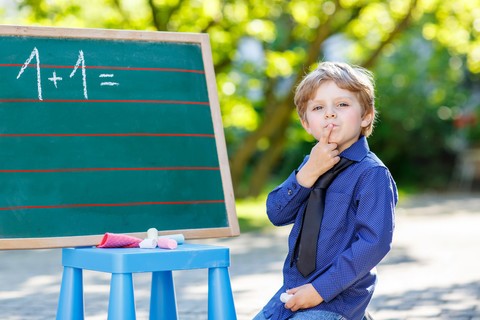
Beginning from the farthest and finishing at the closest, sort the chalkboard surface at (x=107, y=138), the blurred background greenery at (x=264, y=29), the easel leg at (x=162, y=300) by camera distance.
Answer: the blurred background greenery at (x=264, y=29), the easel leg at (x=162, y=300), the chalkboard surface at (x=107, y=138)

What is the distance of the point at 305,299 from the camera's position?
3.20m

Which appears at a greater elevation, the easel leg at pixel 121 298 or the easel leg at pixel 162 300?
the easel leg at pixel 162 300

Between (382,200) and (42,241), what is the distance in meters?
1.50

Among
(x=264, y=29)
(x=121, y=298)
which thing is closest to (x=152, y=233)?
(x=121, y=298)

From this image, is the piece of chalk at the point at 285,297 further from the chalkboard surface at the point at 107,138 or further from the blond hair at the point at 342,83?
the chalkboard surface at the point at 107,138

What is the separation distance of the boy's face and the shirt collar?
32mm

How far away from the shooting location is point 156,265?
340 centimetres

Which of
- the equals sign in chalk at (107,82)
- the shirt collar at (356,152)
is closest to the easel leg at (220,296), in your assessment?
the shirt collar at (356,152)

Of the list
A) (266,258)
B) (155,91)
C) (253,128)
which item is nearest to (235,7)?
(253,128)

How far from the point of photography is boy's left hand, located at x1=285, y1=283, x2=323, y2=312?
3.20 metres

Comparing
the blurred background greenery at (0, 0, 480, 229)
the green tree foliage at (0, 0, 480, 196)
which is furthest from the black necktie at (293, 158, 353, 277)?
the blurred background greenery at (0, 0, 480, 229)

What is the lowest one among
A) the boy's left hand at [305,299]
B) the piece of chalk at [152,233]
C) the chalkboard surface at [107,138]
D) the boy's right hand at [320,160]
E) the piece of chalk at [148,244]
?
the boy's left hand at [305,299]

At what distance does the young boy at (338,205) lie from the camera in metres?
3.17

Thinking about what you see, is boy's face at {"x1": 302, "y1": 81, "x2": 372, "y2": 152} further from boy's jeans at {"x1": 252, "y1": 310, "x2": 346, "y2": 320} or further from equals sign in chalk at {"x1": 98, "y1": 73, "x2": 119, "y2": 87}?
equals sign in chalk at {"x1": 98, "y1": 73, "x2": 119, "y2": 87}
